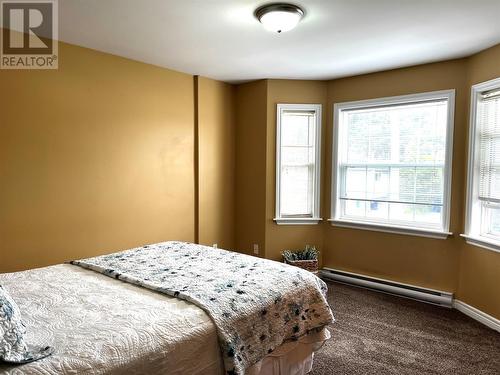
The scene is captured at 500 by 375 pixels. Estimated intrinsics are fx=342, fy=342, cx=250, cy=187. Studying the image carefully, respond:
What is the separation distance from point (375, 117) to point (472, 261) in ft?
5.76

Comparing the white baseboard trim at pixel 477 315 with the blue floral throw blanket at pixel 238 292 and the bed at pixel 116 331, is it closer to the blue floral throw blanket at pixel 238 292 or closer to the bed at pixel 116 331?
the blue floral throw blanket at pixel 238 292

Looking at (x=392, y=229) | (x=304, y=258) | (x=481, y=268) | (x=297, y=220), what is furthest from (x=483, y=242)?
(x=297, y=220)

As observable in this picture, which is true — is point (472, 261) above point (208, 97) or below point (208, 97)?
below

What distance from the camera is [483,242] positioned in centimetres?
303

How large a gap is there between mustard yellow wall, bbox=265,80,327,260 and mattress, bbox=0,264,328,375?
216 cm

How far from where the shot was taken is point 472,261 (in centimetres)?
319

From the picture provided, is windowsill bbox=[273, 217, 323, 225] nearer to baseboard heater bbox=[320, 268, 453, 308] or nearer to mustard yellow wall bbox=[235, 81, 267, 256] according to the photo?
mustard yellow wall bbox=[235, 81, 267, 256]

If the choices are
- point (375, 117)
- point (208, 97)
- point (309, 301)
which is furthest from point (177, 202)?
point (375, 117)

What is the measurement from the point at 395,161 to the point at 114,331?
3290 mm

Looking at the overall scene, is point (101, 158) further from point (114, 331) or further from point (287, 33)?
point (114, 331)

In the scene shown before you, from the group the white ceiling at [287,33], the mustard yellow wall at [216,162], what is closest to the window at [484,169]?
the white ceiling at [287,33]

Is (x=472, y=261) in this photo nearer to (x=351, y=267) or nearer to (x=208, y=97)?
(x=351, y=267)

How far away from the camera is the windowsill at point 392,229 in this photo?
3.44 meters

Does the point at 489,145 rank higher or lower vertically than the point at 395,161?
higher
